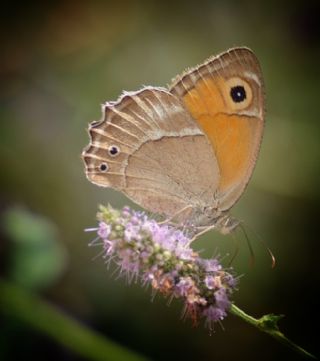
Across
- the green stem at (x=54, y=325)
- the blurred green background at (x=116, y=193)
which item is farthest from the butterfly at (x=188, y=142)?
the blurred green background at (x=116, y=193)

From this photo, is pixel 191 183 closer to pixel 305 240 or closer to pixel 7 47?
pixel 305 240

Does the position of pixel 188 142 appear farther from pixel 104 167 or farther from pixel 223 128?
pixel 104 167

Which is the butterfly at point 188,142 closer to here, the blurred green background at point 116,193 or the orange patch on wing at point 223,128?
the orange patch on wing at point 223,128

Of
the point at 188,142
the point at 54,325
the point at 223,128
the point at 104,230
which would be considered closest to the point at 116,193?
the point at 54,325

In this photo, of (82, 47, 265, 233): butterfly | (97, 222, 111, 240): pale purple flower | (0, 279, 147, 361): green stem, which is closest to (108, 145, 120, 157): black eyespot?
(82, 47, 265, 233): butterfly

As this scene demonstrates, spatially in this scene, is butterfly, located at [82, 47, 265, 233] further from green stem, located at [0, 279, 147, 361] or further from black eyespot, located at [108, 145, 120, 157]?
green stem, located at [0, 279, 147, 361]

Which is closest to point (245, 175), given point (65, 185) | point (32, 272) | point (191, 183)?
point (191, 183)
